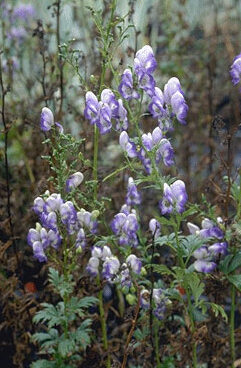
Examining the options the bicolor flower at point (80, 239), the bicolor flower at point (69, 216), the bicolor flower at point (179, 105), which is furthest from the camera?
the bicolor flower at point (80, 239)

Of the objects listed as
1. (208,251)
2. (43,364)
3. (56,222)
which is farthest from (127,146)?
(43,364)

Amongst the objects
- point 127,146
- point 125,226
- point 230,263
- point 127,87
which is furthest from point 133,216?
point 127,87

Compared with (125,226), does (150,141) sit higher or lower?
higher

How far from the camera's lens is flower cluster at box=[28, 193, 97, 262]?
2311 mm

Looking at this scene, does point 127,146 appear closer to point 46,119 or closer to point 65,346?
point 46,119

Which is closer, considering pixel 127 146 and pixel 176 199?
pixel 176 199

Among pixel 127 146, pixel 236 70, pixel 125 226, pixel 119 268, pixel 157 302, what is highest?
pixel 236 70

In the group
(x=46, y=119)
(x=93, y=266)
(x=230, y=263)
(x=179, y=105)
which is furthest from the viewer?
(x=93, y=266)

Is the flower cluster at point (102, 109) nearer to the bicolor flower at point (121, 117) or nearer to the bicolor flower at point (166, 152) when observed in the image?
the bicolor flower at point (121, 117)

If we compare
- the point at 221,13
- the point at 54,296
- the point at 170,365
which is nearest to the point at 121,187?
the point at 54,296

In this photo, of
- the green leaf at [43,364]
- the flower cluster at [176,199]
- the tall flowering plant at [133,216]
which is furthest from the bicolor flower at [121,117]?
the green leaf at [43,364]

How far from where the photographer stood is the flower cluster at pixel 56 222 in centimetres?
231

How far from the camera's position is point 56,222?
2.35 metres

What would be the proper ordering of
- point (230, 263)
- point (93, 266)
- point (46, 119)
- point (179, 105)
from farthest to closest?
point (93, 266) → point (230, 263) → point (46, 119) → point (179, 105)
